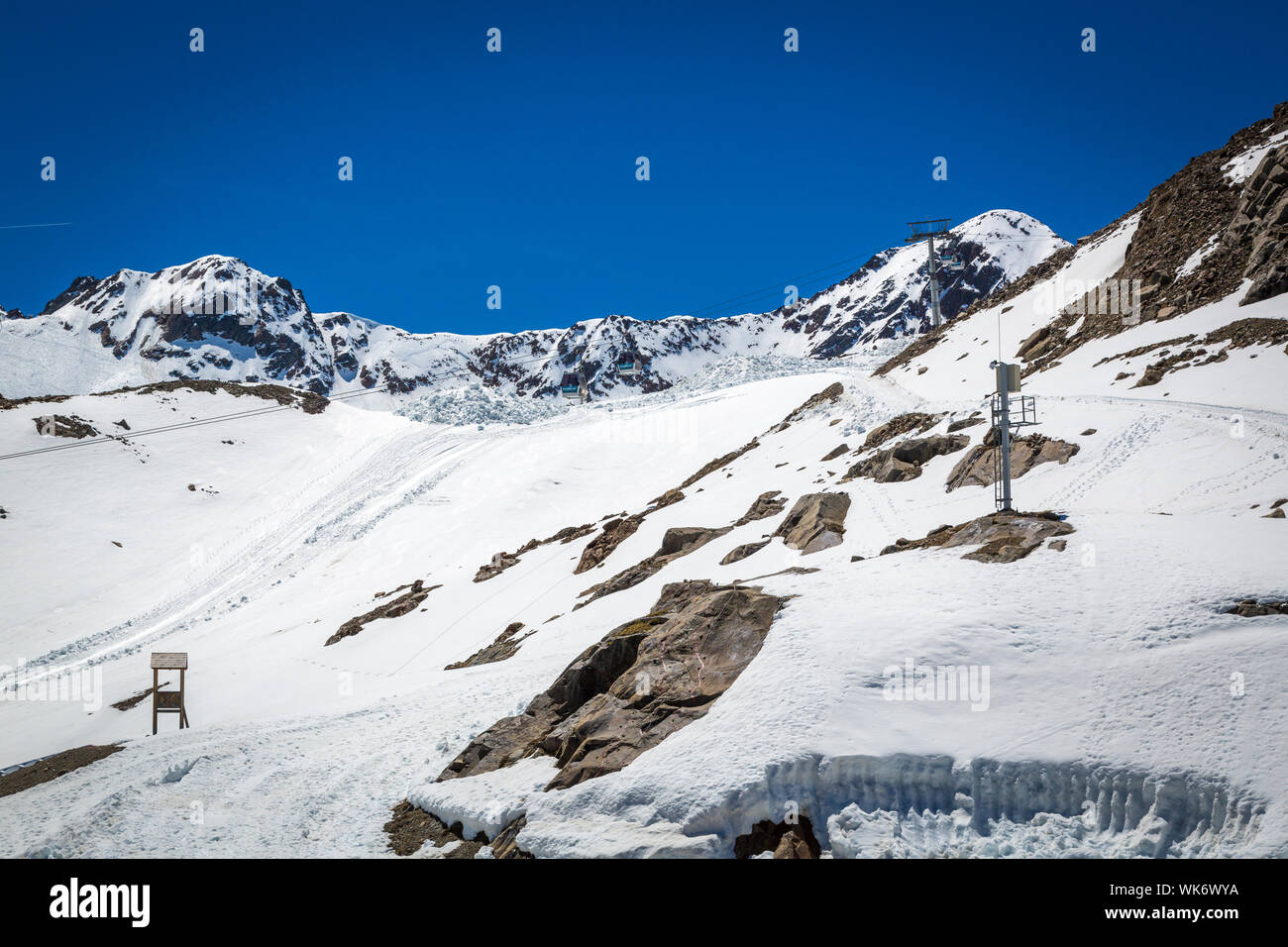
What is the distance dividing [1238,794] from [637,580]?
1902 cm

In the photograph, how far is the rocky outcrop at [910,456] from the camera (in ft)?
96.6

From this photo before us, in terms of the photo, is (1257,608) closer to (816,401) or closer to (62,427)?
(816,401)

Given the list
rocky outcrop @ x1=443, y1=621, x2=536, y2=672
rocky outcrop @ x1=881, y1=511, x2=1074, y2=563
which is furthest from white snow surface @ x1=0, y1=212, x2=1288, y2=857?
rocky outcrop @ x1=443, y1=621, x2=536, y2=672

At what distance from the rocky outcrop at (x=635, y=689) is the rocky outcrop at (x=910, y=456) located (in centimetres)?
1482

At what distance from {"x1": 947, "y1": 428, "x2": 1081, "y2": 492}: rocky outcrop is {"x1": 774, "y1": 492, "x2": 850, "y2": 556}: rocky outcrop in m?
3.99

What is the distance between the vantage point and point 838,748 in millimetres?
10453

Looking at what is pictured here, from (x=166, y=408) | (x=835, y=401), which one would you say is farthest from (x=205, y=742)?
(x=166, y=408)

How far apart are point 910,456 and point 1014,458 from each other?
4169 millimetres

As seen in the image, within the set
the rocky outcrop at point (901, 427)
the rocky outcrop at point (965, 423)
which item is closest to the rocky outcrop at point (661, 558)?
the rocky outcrop at point (901, 427)

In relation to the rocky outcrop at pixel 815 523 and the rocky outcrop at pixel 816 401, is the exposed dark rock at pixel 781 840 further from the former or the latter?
the rocky outcrop at pixel 816 401

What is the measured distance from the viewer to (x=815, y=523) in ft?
82.1
